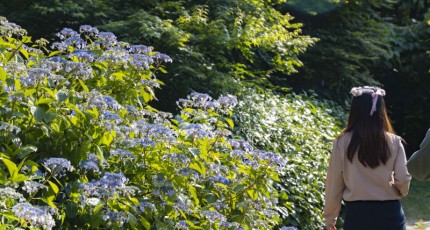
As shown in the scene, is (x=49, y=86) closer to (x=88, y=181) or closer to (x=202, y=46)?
(x=88, y=181)

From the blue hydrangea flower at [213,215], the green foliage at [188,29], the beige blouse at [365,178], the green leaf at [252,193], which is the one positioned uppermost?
the beige blouse at [365,178]

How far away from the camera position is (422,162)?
387cm

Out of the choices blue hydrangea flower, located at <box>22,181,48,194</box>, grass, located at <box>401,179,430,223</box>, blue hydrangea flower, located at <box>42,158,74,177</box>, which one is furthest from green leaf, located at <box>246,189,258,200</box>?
grass, located at <box>401,179,430,223</box>

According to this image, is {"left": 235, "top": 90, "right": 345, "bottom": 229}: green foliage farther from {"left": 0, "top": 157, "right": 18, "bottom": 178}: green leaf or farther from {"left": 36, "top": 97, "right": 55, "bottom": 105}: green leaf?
{"left": 0, "top": 157, "right": 18, "bottom": 178}: green leaf

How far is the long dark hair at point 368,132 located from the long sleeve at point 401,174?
0.26ft

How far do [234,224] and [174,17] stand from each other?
17.4 ft

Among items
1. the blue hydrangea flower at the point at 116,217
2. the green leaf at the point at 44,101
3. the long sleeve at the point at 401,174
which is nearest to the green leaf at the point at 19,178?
the blue hydrangea flower at the point at 116,217

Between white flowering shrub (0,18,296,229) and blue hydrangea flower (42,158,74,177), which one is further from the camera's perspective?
white flowering shrub (0,18,296,229)

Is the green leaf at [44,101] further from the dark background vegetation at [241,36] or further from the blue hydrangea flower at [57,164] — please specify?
the dark background vegetation at [241,36]

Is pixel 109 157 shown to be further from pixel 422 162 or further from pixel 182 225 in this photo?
pixel 422 162

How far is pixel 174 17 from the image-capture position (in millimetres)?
10469

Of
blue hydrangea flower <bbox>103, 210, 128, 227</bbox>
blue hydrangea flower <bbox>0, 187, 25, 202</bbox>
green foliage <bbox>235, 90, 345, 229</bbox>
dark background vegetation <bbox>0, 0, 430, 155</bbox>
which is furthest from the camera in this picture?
dark background vegetation <bbox>0, 0, 430, 155</bbox>

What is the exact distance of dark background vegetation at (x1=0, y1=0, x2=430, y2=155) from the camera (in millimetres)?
9664

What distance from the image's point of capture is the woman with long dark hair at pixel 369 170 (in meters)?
5.54
